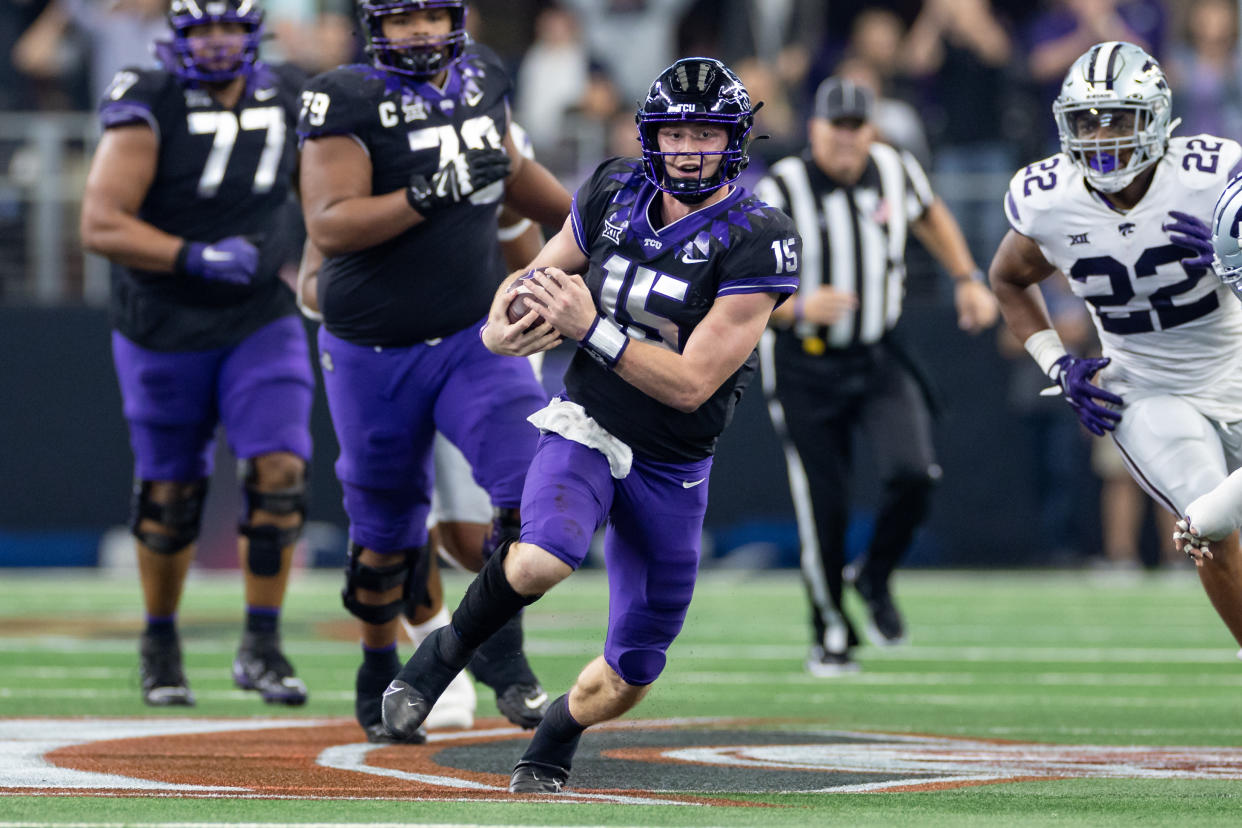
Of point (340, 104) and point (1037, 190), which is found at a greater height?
point (340, 104)

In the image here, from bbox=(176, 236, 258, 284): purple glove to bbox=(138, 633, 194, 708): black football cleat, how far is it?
4.00 ft

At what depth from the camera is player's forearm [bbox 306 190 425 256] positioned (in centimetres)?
529

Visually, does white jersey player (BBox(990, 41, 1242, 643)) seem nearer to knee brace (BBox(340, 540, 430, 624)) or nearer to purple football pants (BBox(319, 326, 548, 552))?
purple football pants (BBox(319, 326, 548, 552))

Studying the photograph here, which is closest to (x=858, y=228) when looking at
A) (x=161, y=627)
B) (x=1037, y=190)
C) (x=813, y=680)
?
(x=813, y=680)

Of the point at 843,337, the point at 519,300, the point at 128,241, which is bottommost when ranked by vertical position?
the point at 843,337

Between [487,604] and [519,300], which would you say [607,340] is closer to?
[519,300]

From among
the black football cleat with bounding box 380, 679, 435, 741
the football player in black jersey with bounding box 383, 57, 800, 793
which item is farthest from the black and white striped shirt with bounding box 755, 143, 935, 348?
the black football cleat with bounding box 380, 679, 435, 741

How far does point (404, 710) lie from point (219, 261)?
2.36 m

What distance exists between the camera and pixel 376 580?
559cm

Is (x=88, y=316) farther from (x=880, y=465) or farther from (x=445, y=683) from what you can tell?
(x=445, y=683)

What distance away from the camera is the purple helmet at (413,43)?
5402mm

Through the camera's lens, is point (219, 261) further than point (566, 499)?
Yes

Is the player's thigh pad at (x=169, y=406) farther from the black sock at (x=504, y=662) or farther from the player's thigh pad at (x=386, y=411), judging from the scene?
the black sock at (x=504, y=662)

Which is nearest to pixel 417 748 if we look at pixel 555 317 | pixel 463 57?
Result: pixel 555 317
